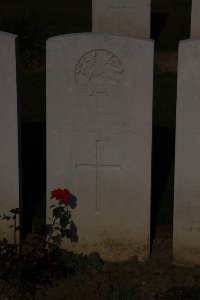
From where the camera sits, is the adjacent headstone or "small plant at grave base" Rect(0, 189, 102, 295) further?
the adjacent headstone

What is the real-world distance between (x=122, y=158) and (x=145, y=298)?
105 centimetres

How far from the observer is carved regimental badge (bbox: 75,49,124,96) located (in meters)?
5.18

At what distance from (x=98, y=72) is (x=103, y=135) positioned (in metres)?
0.48

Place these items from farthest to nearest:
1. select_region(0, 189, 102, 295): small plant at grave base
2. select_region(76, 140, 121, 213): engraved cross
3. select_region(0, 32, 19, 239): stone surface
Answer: select_region(76, 140, 121, 213): engraved cross, select_region(0, 32, 19, 239): stone surface, select_region(0, 189, 102, 295): small plant at grave base

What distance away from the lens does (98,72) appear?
5230 millimetres

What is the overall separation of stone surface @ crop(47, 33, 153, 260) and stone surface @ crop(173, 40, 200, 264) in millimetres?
222

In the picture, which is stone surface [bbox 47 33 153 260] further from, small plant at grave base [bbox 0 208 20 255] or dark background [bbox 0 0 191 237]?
dark background [bbox 0 0 191 237]

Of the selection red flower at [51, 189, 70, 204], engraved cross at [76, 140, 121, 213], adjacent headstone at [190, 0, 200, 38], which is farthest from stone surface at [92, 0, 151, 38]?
red flower at [51, 189, 70, 204]

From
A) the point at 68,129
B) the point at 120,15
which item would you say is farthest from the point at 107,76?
the point at 120,15

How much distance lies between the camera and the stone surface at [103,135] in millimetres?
5180

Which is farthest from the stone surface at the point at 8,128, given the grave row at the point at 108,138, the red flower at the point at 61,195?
the red flower at the point at 61,195

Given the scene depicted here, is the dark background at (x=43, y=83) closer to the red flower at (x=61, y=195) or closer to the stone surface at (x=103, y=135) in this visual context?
the stone surface at (x=103, y=135)

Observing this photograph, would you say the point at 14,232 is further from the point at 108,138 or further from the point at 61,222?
the point at 108,138


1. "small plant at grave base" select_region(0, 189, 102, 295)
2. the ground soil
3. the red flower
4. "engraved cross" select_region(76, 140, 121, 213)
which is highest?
"engraved cross" select_region(76, 140, 121, 213)
